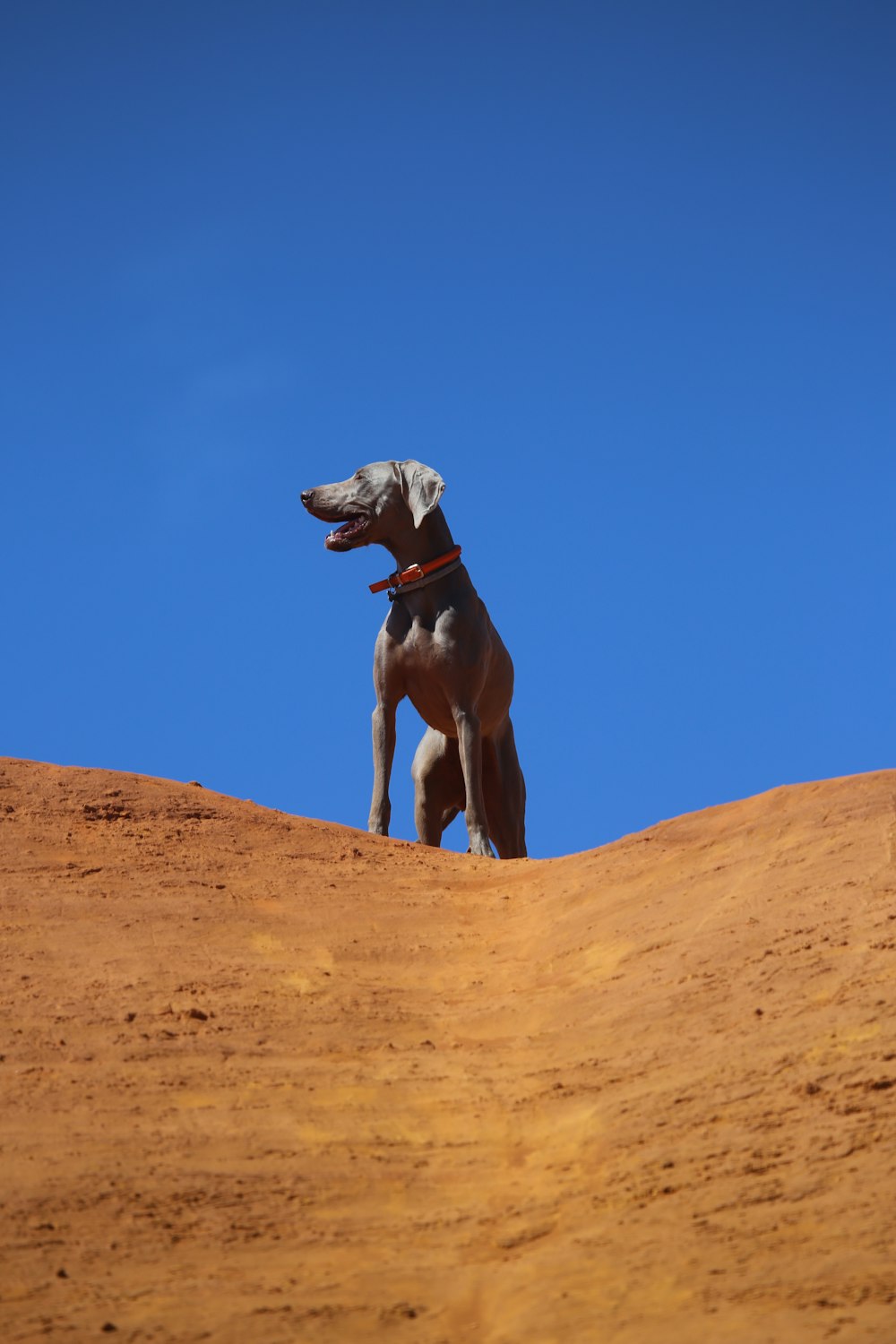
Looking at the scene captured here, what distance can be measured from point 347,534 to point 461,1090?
6129mm

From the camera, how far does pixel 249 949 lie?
726 cm

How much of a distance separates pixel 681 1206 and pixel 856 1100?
2.44 feet

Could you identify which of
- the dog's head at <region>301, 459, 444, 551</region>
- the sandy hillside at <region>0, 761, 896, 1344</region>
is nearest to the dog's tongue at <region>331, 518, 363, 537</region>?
the dog's head at <region>301, 459, 444, 551</region>

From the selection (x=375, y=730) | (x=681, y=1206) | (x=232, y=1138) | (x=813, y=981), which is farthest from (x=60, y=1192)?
(x=375, y=730)

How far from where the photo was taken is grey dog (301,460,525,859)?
36.6ft

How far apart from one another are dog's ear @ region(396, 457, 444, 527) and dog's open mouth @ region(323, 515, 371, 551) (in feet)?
1.18

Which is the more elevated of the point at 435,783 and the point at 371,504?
the point at 371,504

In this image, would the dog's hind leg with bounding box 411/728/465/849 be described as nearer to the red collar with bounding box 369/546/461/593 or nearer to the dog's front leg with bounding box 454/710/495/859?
the dog's front leg with bounding box 454/710/495/859

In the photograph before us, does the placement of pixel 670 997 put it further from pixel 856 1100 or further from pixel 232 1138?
pixel 232 1138

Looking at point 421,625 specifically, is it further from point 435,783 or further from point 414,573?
point 435,783

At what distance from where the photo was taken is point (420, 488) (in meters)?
11.5

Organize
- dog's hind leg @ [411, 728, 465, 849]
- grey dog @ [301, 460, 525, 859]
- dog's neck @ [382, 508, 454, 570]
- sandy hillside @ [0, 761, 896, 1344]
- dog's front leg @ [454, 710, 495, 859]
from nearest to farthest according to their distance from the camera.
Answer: sandy hillside @ [0, 761, 896, 1344], dog's front leg @ [454, 710, 495, 859], grey dog @ [301, 460, 525, 859], dog's neck @ [382, 508, 454, 570], dog's hind leg @ [411, 728, 465, 849]

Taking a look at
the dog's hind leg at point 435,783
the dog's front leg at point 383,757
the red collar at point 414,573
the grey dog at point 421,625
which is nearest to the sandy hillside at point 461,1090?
the dog's front leg at point 383,757

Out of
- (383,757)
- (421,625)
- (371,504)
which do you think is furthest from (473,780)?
(371,504)
